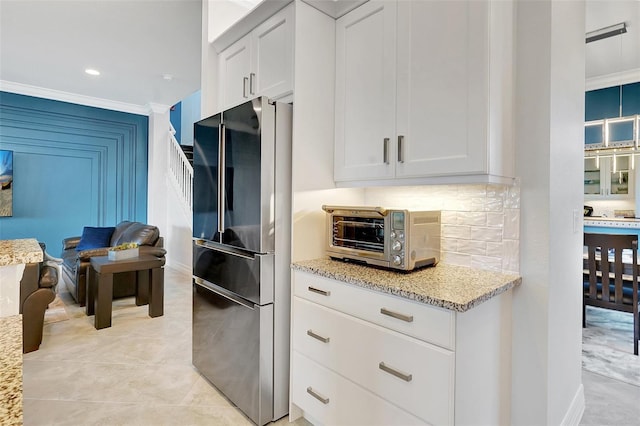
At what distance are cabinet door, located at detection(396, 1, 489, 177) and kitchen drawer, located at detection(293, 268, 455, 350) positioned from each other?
2.03ft

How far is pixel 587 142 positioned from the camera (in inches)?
207

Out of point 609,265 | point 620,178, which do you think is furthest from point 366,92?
point 620,178

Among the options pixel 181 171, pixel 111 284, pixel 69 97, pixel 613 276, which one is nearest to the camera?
pixel 613 276

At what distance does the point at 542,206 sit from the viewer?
62.6 inches

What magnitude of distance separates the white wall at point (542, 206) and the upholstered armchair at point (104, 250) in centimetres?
364

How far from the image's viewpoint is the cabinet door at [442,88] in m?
1.50

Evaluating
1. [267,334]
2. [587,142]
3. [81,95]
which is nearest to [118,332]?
[267,334]

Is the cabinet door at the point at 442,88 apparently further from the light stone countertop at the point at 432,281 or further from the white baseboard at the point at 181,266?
the white baseboard at the point at 181,266

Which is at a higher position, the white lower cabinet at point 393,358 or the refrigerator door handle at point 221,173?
the refrigerator door handle at point 221,173

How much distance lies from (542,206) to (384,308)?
2.80 ft

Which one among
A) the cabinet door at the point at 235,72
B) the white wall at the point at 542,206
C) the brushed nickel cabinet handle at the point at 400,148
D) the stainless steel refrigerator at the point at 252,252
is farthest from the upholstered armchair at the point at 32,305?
the white wall at the point at 542,206

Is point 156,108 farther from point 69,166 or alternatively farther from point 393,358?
point 393,358

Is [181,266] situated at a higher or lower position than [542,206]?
lower

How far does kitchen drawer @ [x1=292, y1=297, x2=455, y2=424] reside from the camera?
1320 millimetres
